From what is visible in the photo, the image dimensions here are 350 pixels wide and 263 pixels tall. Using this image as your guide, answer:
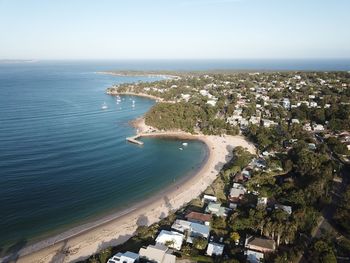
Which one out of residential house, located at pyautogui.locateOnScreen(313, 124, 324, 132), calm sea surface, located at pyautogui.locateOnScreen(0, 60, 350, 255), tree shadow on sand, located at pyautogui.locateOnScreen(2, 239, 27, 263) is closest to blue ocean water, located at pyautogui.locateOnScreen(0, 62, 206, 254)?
calm sea surface, located at pyautogui.locateOnScreen(0, 60, 350, 255)

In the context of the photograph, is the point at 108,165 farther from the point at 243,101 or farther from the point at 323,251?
the point at 243,101

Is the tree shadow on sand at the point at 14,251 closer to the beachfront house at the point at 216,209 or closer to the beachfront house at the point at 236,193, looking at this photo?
the beachfront house at the point at 216,209

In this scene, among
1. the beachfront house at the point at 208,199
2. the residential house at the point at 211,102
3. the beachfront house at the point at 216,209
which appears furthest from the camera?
the residential house at the point at 211,102

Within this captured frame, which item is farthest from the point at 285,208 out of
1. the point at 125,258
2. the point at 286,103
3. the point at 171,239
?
the point at 286,103

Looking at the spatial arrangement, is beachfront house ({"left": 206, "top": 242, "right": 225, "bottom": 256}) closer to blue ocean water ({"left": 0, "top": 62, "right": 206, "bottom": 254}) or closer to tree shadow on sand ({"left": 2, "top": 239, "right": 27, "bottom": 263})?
blue ocean water ({"left": 0, "top": 62, "right": 206, "bottom": 254})

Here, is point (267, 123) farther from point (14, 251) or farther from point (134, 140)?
point (14, 251)

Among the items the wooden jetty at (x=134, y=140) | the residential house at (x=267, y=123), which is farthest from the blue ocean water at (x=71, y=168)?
the residential house at (x=267, y=123)

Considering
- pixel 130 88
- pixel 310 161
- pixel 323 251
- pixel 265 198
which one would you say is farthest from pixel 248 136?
pixel 130 88
